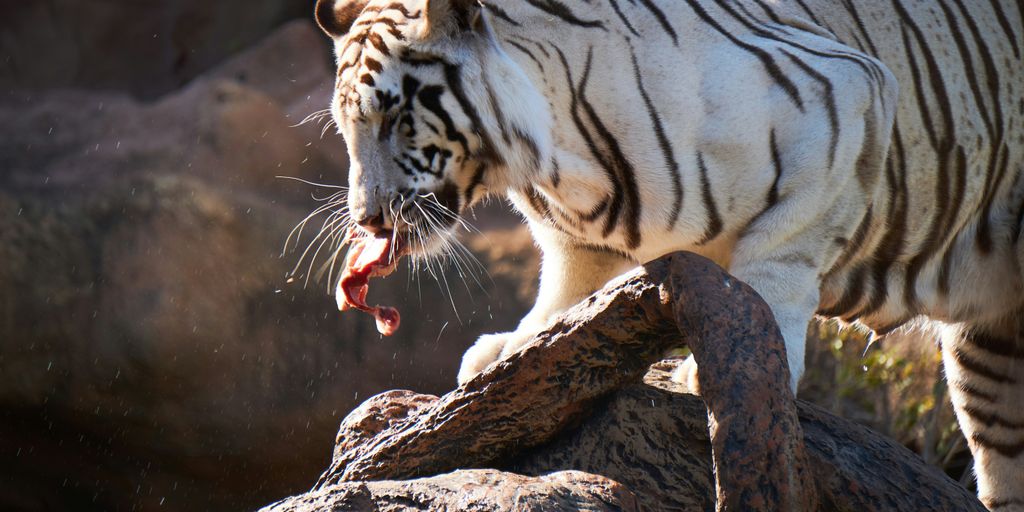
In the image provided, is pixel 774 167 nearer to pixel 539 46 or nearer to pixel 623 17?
pixel 623 17

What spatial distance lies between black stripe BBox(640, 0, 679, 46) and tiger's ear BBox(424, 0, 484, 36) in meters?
0.45

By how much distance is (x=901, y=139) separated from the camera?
121 inches

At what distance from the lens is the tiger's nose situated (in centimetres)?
264

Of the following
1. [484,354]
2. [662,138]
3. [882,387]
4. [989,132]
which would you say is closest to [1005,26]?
[989,132]

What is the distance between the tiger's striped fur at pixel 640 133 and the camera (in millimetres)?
2629

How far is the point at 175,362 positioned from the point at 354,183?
2.83 metres

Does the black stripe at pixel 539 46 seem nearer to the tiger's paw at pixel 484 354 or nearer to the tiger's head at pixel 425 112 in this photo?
the tiger's head at pixel 425 112

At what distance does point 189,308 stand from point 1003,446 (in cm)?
335

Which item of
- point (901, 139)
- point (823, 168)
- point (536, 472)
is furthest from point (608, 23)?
Result: point (536, 472)

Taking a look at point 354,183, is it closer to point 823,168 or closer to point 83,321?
point 823,168

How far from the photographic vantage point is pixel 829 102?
2.76m

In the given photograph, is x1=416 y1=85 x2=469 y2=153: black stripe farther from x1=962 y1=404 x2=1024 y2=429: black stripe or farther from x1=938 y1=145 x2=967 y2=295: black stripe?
x1=962 y1=404 x2=1024 y2=429: black stripe

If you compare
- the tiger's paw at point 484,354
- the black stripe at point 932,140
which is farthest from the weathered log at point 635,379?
the black stripe at point 932,140

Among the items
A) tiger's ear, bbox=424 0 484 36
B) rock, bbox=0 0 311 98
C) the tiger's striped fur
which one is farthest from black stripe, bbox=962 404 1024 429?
rock, bbox=0 0 311 98
